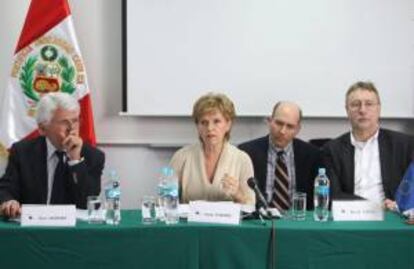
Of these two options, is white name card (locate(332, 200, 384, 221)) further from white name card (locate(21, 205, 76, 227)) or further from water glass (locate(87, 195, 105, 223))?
white name card (locate(21, 205, 76, 227))

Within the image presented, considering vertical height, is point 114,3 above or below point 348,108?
above

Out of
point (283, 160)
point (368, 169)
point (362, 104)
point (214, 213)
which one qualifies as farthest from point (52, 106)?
point (368, 169)

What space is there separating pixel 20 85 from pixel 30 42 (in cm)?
29

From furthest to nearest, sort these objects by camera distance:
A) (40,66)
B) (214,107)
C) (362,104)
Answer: (40,66) < (362,104) < (214,107)

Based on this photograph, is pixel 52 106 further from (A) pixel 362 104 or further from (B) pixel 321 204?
(A) pixel 362 104

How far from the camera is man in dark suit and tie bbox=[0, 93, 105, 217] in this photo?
8.16 ft

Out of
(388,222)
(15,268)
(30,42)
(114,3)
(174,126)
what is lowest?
(15,268)

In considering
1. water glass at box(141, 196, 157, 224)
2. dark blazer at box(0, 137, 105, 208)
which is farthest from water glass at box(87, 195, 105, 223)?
dark blazer at box(0, 137, 105, 208)

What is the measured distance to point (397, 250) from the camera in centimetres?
206

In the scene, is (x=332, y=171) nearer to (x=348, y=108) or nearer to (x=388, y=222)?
(x=348, y=108)

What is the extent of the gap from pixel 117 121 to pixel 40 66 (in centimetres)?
65

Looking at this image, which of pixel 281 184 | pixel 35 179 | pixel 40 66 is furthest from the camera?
pixel 40 66

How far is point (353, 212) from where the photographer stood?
7.28 feet

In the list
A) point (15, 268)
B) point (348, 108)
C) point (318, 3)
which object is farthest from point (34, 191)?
point (318, 3)
